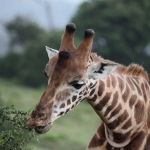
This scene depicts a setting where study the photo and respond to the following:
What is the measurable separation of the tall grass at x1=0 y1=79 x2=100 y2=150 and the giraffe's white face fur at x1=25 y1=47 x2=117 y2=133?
30.0ft

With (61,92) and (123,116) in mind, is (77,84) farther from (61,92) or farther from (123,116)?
(123,116)

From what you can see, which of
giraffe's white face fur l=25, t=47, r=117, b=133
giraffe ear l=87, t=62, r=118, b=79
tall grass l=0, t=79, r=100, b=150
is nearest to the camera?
giraffe's white face fur l=25, t=47, r=117, b=133

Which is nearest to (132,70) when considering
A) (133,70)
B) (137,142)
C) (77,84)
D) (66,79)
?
(133,70)

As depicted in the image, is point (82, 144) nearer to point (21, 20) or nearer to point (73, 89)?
point (73, 89)

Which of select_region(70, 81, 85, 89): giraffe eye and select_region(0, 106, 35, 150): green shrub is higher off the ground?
select_region(70, 81, 85, 89): giraffe eye

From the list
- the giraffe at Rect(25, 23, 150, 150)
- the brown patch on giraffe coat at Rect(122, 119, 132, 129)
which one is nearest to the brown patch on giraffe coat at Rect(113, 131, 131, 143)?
the giraffe at Rect(25, 23, 150, 150)

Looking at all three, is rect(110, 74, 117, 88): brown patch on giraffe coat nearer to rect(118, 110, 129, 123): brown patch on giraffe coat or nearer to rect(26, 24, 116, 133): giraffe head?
rect(118, 110, 129, 123): brown patch on giraffe coat

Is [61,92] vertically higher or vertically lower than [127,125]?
higher

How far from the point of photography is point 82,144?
861 inches

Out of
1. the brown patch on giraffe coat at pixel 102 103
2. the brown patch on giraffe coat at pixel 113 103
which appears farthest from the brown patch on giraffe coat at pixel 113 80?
the brown patch on giraffe coat at pixel 102 103

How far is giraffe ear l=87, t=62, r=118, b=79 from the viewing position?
7.89 metres

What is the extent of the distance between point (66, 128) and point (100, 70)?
19.2 metres

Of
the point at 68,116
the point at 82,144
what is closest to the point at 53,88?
the point at 82,144

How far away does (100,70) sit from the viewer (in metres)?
7.92
